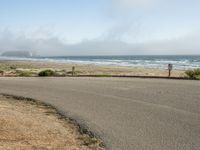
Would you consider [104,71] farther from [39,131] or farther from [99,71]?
[39,131]

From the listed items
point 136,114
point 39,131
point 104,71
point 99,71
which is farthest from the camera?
point 99,71

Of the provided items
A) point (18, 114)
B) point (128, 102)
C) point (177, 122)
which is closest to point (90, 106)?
point (128, 102)

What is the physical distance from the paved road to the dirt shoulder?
1.69 ft

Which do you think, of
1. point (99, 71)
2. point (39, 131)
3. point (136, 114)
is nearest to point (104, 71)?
point (99, 71)

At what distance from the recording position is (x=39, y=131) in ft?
35.0

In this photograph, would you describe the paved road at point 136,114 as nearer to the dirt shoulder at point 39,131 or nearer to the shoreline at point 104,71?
the dirt shoulder at point 39,131

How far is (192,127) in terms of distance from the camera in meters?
11.3

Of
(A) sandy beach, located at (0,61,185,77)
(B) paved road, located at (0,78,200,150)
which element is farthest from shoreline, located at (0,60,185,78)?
(B) paved road, located at (0,78,200,150)

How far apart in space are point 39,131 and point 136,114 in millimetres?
3973

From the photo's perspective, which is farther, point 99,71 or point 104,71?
point 99,71

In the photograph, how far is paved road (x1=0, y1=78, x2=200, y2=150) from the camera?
9.69 metres

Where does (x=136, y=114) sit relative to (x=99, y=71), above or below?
above

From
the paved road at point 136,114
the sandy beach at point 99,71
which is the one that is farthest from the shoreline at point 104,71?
the paved road at point 136,114

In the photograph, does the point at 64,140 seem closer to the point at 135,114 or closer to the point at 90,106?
the point at 135,114
